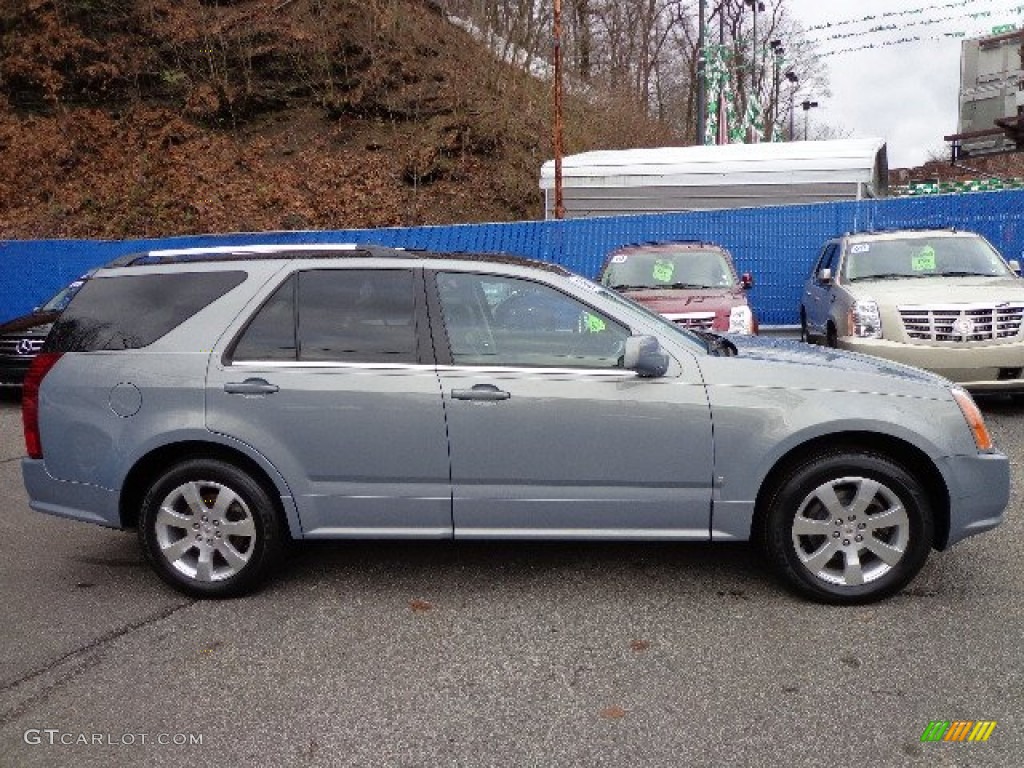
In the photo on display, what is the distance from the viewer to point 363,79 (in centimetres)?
2362

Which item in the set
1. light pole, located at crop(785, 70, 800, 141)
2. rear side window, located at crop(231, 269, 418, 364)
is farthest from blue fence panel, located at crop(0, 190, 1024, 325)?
light pole, located at crop(785, 70, 800, 141)

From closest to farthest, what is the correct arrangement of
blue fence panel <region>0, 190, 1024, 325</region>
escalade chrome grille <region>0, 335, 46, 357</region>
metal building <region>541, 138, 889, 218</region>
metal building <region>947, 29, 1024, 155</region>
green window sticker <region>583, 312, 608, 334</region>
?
green window sticker <region>583, 312, 608, 334</region>, escalade chrome grille <region>0, 335, 46, 357</region>, blue fence panel <region>0, 190, 1024, 325</region>, metal building <region>541, 138, 889, 218</region>, metal building <region>947, 29, 1024, 155</region>

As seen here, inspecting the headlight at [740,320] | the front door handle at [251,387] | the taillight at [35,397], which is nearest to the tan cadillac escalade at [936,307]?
the headlight at [740,320]

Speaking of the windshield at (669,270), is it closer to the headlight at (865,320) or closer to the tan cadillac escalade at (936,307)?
the tan cadillac escalade at (936,307)

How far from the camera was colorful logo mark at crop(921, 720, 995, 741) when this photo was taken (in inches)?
122

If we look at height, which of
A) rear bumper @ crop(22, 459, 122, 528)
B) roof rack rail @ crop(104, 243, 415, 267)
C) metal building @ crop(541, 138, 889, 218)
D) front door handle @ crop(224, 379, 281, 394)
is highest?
metal building @ crop(541, 138, 889, 218)

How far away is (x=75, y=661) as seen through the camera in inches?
152

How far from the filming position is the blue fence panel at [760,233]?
467 inches

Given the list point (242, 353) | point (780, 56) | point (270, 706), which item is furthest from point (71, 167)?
point (780, 56)

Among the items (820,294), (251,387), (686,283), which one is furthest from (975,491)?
(820,294)

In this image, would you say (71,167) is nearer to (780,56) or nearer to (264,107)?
(264,107)

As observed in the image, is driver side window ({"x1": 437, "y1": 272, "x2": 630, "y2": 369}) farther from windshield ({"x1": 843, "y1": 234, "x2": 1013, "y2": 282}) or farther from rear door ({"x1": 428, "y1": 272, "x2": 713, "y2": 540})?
windshield ({"x1": 843, "y1": 234, "x2": 1013, "y2": 282})

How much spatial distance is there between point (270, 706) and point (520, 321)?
2.09 meters

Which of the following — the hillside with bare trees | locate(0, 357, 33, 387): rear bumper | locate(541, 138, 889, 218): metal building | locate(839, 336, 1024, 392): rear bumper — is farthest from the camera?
the hillside with bare trees
